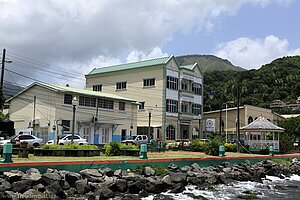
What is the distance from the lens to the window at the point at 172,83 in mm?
53875

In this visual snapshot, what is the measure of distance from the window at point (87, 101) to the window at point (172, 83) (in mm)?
A: 13529

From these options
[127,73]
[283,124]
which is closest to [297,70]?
[283,124]

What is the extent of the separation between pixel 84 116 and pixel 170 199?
2612 centimetres


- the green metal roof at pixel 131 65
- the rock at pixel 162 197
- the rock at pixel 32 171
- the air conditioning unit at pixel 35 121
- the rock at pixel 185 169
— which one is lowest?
the rock at pixel 162 197

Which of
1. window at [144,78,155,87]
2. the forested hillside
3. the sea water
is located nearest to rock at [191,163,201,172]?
the sea water

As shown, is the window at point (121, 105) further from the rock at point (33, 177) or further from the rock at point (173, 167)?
the rock at point (33, 177)

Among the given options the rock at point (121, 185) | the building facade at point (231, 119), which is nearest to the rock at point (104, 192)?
the rock at point (121, 185)

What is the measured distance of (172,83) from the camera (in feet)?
179

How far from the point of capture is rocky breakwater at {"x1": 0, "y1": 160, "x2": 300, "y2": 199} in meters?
15.7

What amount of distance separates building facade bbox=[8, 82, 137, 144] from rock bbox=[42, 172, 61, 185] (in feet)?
74.9

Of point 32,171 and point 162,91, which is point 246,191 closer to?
point 32,171

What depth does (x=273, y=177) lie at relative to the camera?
1182 inches

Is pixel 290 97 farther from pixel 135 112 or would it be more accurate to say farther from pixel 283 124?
pixel 135 112

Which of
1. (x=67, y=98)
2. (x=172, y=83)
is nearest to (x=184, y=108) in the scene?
(x=172, y=83)
